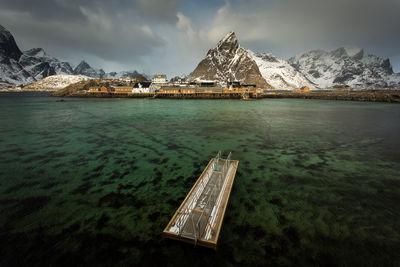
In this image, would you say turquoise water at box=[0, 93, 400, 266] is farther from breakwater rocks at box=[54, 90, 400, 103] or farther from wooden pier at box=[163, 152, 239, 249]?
breakwater rocks at box=[54, 90, 400, 103]

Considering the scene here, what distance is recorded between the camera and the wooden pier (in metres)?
6.28

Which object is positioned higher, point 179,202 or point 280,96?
point 280,96

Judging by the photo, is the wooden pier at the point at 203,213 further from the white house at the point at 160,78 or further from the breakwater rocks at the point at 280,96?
the white house at the point at 160,78

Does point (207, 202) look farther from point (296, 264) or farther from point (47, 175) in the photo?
point (47, 175)

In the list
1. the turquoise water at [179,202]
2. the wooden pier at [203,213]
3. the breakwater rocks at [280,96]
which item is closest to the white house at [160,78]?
the breakwater rocks at [280,96]

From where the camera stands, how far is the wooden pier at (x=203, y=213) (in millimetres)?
6281

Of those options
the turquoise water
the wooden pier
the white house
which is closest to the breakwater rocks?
the white house

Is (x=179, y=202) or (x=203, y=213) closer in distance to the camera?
(x=203, y=213)

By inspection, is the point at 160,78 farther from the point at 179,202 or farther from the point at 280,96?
the point at 179,202

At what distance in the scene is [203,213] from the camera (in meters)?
7.11

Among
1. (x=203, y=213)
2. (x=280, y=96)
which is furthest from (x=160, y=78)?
(x=203, y=213)

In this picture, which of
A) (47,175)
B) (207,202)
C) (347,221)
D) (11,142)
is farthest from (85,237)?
(11,142)

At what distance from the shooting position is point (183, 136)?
22.2 m

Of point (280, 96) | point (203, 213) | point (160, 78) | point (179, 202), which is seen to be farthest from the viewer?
point (160, 78)
